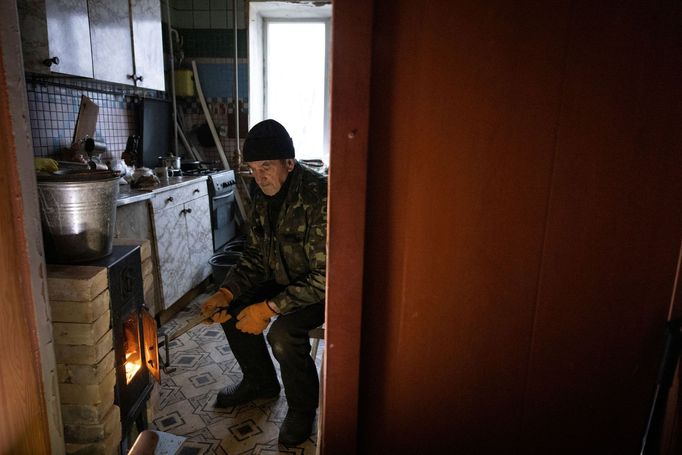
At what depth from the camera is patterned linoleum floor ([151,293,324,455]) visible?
195 centimetres

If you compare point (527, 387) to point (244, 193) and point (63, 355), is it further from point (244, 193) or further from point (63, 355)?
point (244, 193)

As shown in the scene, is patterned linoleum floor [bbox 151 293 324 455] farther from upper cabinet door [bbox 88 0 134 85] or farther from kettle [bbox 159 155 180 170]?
upper cabinet door [bbox 88 0 134 85]

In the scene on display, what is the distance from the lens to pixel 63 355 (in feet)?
4.66

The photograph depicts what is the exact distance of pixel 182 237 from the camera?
3.29 meters

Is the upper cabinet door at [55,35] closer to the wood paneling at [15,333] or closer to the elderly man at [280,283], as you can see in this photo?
the elderly man at [280,283]

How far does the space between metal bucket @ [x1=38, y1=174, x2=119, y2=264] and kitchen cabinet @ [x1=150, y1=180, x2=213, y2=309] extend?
1437mm

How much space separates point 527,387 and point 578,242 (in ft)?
1.06

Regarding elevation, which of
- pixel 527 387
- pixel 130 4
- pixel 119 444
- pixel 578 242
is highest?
pixel 130 4

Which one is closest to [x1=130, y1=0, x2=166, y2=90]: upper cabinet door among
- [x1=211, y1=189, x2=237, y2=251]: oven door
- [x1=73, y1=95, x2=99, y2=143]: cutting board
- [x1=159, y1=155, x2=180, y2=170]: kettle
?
[x1=73, y1=95, x2=99, y2=143]: cutting board

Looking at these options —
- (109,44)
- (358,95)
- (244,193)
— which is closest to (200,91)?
(244,193)

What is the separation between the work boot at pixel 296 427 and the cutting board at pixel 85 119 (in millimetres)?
2315

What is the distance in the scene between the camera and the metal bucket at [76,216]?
1.38 meters

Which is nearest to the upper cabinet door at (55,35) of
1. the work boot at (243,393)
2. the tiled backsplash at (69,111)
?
A: the tiled backsplash at (69,111)

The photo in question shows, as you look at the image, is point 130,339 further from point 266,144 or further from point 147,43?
point 147,43
